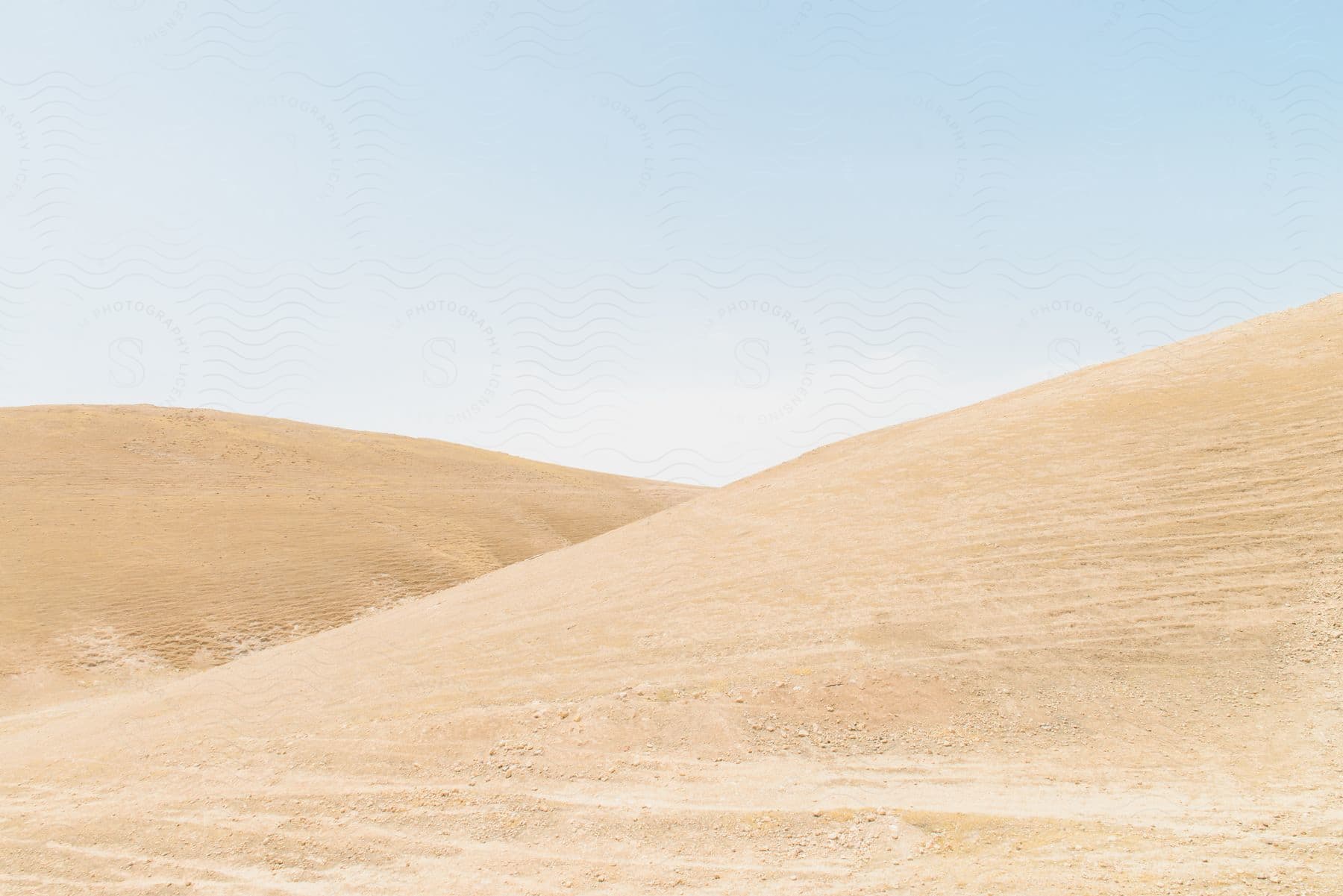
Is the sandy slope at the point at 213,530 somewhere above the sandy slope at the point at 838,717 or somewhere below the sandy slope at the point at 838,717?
above

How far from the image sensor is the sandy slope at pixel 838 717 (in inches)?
303

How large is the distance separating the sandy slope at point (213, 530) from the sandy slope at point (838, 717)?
551 cm

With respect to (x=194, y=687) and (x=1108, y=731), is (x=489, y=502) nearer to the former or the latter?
(x=194, y=687)

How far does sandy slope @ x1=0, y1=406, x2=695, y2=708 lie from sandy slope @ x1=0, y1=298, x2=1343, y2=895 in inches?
217

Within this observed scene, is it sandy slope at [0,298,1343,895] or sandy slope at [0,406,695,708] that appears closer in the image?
sandy slope at [0,298,1343,895]

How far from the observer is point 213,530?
30.5m

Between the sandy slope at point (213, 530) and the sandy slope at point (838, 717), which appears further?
the sandy slope at point (213, 530)

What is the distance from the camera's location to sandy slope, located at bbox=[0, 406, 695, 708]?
22.7 m

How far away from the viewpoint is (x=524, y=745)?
10477 mm

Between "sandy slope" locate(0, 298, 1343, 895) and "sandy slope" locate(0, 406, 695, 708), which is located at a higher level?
"sandy slope" locate(0, 406, 695, 708)

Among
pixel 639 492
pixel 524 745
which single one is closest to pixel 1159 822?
pixel 524 745

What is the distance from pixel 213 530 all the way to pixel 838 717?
2731 cm

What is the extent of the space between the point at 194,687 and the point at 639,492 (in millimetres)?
41373

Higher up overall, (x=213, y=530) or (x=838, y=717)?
(x=213, y=530)
